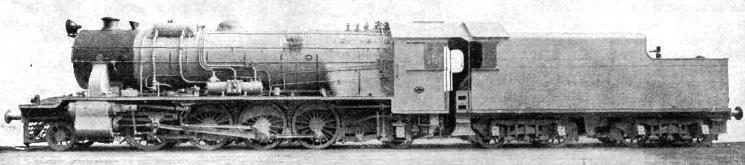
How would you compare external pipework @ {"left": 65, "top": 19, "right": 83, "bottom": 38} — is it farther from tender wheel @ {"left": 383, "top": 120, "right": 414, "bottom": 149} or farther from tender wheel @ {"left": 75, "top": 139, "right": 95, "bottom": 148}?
tender wheel @ {"left": 383, "top": 120, "right": 414, "bottom": 149}

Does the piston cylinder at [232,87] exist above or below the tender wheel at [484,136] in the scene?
above

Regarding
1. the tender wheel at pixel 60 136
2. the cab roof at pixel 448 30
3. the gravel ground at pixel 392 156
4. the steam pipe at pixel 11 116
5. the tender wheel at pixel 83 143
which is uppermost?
the cab roof at pixel 448 30

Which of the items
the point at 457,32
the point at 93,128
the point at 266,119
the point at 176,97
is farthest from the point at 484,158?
the point at 93,128

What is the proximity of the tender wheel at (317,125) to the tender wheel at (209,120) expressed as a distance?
1332mm

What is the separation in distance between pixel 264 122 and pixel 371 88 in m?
2.16

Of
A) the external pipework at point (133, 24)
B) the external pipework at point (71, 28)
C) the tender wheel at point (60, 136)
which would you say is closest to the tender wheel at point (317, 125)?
the external pipework at point (133, 24)

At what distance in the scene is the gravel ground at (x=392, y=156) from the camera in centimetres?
1297

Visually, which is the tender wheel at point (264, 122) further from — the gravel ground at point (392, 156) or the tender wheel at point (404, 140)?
the tender wheel at point (404, 140)

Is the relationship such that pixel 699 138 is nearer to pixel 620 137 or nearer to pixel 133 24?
pixel 620 137

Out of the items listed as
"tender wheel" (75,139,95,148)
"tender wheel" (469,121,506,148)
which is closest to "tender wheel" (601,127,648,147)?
"tender wheel" (469,121,506,148)

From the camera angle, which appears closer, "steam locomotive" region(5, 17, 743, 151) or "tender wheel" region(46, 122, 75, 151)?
"tender wheel" region(46, 122, 75, 151)

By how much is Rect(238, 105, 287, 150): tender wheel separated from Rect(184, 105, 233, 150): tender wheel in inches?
13.6

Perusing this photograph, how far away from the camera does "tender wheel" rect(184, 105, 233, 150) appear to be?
52.9ft

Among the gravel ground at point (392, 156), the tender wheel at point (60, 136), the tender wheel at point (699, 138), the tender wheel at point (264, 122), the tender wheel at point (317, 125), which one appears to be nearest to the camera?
the gravel ground at point (392, 156)
